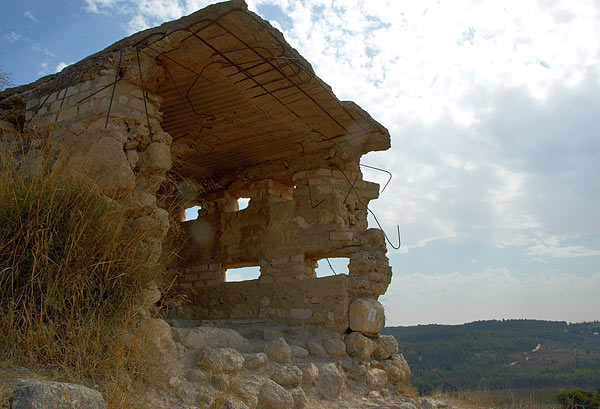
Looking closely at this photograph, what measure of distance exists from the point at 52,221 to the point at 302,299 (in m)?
3.37

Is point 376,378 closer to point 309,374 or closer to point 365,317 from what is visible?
point 365,317

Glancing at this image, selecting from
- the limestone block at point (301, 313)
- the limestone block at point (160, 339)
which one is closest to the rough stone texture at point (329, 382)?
the limestone block at point (301, 313)

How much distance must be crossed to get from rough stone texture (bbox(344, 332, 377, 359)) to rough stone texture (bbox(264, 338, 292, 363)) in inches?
40.9

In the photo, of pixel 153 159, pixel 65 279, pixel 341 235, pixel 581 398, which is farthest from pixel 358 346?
pixel 581 398

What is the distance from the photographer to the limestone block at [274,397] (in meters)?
3.87

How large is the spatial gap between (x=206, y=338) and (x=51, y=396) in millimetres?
2230

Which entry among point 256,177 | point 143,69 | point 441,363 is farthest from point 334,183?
point 441,363

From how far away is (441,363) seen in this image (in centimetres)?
1848

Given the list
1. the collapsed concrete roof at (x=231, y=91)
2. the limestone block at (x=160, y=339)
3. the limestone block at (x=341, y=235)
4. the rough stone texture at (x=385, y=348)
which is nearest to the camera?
the limestone block at (x=160, y=339)

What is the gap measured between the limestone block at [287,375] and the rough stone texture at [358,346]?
4.25ft

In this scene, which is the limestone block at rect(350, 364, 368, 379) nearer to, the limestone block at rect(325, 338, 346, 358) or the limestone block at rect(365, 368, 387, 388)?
the limestone block at rect(365, 368, 387, 388)

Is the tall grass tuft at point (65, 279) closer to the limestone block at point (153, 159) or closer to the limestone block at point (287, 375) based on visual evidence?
the limestone block at point (153, 159)

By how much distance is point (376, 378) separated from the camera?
5.46 m

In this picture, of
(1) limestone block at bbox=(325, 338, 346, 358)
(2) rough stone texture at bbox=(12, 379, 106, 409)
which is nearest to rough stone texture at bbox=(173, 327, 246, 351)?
(1) limestone block at bbox=(325, 338, 346, 358)
